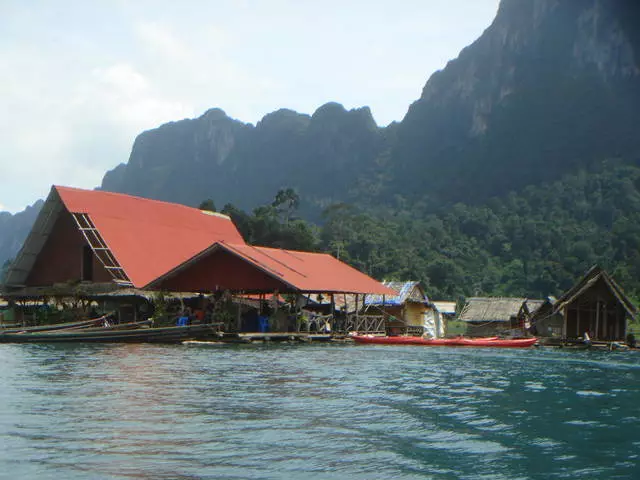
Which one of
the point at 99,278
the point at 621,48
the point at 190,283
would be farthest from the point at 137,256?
the point at 621,48

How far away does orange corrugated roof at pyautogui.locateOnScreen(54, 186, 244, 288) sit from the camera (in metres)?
33.5

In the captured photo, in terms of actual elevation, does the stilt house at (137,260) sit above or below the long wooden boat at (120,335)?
above

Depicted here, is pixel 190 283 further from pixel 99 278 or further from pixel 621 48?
pixel 621 48

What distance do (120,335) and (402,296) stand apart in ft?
61.4

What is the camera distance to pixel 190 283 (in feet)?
102

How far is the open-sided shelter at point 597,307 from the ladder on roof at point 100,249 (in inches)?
697

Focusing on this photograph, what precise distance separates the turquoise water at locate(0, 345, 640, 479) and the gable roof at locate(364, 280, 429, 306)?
2176 cm

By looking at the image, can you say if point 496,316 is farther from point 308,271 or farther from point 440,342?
point 308,271

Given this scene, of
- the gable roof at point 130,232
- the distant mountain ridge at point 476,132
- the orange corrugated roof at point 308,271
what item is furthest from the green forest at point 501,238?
the orange corrugated roof at point 308,271

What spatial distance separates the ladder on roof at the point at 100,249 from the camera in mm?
32375

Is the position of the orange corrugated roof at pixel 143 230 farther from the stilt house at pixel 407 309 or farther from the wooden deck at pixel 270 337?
the stilt house at pixel 407 309

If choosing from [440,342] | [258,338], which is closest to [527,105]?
[440,342]

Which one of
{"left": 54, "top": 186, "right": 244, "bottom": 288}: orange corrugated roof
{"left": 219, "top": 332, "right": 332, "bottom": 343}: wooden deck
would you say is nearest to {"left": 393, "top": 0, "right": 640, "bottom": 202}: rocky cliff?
{"left": 54, "top": 186, "right": 244, "bottom": 288}: orange corrugated roof

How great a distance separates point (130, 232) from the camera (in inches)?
1393
